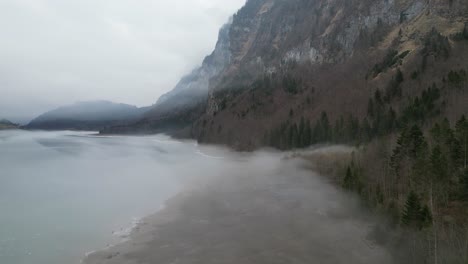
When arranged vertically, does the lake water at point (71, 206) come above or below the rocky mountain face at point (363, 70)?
below

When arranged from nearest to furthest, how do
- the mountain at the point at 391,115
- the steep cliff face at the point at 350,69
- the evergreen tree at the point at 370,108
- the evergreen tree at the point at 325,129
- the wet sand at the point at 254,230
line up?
the wet sand at the point at 254,230, the mountain at the point at 391,115, the evergreen tree at the point at 325,129, the evergreen tree at the point at 370,108, the steep cliff face at the point at 350,69

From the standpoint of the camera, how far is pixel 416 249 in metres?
29.1

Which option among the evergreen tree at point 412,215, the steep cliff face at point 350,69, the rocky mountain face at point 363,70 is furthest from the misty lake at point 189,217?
the steep cliff face at point 350,69

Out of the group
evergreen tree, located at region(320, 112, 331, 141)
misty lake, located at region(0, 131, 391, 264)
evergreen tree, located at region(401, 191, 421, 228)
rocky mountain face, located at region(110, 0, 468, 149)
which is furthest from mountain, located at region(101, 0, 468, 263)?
→ misty lake, located at region(0, 131, 391, 264)

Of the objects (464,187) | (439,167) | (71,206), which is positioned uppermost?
(439,167)

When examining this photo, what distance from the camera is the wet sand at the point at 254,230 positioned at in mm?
29464

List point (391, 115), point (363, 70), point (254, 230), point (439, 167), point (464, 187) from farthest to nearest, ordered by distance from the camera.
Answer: point (363, 70), point (391, 115), point (439, 167), point (464, 187), point (254, 230)

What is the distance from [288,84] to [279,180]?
123170mm

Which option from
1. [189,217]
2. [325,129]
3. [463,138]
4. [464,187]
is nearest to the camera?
[464,187]

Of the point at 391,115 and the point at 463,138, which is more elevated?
the point at 391,115

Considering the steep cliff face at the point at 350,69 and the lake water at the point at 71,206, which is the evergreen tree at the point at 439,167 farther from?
the steep cliff face at the point at 350,69

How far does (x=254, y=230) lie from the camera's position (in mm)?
36094

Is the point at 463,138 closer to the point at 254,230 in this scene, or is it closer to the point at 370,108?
the point at 254,230

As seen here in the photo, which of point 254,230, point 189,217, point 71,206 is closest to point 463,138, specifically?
point 254,230
